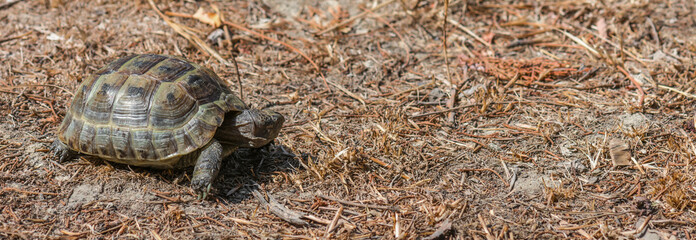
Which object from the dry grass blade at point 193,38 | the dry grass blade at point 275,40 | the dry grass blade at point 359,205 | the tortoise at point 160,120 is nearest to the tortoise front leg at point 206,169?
the tortoise at point 160,120

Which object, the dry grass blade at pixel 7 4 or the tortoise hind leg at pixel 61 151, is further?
the dry grass blade at pixel 7 4

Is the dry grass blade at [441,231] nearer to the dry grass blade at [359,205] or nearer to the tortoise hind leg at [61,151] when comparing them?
the dry grass blade at [359,205]

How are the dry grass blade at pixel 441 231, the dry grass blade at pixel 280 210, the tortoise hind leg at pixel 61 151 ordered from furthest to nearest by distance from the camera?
the tortoise hind leg at pixel 61 151 → the dry grass blade at pixel 280 210 → the dry grass blade at pixel 441 231

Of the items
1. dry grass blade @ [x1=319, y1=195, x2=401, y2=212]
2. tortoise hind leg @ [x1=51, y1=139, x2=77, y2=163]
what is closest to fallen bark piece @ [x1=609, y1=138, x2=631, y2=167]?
dry grass blade @ [x1=319, y1=195, x2=401, y2=212]

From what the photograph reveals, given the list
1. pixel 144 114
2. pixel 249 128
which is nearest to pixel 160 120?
pixel 144 114

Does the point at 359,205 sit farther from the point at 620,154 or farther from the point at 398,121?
the point at 620,154

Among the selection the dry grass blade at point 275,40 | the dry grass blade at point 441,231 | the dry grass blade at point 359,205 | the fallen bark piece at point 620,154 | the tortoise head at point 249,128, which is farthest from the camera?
the dry grass blade at point 275,40

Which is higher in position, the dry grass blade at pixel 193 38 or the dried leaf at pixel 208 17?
the dried leaf at pixel 208 17
